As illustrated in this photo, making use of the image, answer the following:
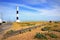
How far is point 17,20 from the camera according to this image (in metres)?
60.4

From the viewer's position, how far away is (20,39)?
1589 centimetres

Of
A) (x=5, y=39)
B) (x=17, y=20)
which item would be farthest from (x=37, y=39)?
(x=17, y=20)

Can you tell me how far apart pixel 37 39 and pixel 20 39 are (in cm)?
188

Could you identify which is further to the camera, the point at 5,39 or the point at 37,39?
the point at 5,39

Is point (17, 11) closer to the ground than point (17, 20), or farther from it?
farther from it

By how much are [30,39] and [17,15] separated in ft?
148

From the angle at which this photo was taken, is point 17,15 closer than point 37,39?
No

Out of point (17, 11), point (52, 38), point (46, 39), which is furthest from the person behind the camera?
point (17, 11)

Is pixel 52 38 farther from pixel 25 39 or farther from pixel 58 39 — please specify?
pixel 25 39

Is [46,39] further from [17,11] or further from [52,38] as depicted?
[17,11]

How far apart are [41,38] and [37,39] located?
0.50 metres

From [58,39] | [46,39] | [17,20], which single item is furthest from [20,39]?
[17,20]

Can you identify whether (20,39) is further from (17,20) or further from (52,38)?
(17,20)

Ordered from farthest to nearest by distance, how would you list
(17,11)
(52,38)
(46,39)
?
(17,11), (52,38), (46,39)
